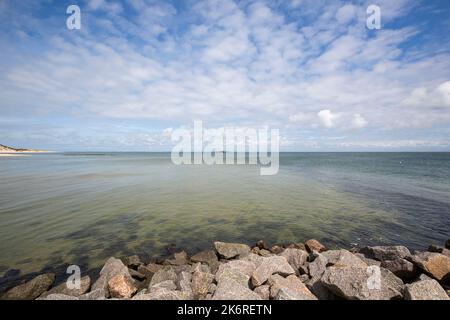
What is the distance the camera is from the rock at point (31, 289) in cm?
634

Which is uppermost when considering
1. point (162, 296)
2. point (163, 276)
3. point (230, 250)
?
point (162, 296)

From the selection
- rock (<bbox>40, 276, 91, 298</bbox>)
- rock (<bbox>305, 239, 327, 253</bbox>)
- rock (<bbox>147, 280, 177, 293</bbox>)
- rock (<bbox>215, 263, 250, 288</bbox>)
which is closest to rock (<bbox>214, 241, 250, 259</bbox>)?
rock (<bbox>215, 263, 250, 288</bbox>)

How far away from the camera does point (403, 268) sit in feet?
22.1

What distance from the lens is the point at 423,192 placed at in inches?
905

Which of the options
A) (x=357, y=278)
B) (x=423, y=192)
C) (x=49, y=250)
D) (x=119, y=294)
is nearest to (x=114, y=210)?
(x=49, y=250)

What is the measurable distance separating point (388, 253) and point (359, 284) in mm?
4009

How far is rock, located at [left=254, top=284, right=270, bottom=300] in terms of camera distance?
562 cm

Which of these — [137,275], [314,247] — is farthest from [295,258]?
[137,275]

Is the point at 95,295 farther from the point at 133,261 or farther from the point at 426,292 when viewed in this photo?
the point at 426,292

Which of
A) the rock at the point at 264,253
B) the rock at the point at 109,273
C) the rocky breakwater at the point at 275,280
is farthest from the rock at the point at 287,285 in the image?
the rock at the point at 109,273

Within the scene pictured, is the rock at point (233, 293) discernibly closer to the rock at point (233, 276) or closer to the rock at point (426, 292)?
the rock at point (233, 276)

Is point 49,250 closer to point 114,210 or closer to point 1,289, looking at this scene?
point 1,289

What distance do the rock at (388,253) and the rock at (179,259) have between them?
7093 millimetres
